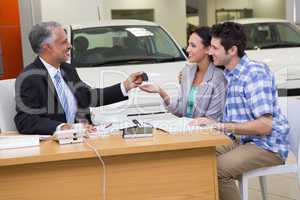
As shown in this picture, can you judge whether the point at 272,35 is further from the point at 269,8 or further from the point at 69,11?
the point at 269,8

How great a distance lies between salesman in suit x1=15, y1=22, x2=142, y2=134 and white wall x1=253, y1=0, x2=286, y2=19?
710 centimetres

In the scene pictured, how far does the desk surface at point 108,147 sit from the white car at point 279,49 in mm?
3292

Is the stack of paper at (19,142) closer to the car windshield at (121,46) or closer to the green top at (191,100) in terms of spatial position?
the green top at (191,100)

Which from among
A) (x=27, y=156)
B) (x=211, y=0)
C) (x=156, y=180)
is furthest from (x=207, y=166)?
(x=211, y=0)

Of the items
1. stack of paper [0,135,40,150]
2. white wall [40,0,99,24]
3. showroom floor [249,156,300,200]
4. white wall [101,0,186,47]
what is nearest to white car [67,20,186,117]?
showroom floor [249,156,300,200]

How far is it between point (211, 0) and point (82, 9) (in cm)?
335

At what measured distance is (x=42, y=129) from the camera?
2.38 meters

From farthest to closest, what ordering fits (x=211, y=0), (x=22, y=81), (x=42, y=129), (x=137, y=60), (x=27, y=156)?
(x=211, y=0) < (x=137, y=60) < (x=22, y=81) < (x=42, y=129) < (x=27, y=156)

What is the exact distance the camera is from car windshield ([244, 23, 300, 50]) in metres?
6.07

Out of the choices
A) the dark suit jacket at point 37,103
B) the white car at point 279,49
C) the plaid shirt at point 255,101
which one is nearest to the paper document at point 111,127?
Answer: the dark suit jacket at point 37,103

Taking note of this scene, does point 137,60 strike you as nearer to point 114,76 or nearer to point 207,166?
point 114,76

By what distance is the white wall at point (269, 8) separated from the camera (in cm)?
918

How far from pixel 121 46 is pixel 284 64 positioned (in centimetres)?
198

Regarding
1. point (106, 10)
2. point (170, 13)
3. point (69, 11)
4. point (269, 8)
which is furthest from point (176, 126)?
point (269, 8)
